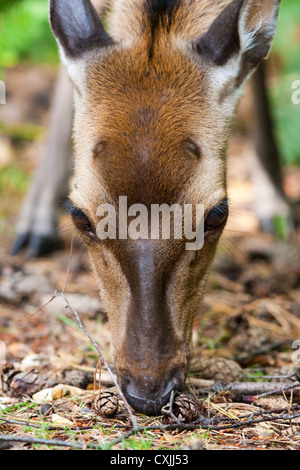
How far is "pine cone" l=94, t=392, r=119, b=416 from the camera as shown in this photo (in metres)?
4.02

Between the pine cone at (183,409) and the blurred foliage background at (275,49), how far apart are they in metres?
6.60

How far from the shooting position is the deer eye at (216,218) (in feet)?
14.6

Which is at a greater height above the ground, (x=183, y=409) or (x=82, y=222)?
(x=82, y=222)

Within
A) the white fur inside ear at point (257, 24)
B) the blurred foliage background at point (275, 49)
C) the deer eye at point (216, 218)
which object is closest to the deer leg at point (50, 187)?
the blurred foliage background at point (275, 49)

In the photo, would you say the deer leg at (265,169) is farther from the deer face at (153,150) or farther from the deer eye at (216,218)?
the deer eye at (216,218)

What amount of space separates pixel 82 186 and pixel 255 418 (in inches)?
77.9

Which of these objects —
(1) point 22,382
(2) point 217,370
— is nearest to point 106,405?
(1) point 22,382

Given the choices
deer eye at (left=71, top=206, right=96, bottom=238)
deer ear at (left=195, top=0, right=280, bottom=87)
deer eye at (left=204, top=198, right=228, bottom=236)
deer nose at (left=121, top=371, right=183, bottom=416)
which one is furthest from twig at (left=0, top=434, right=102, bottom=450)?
deer ear at (left=195, top=0, right=280, bottom=87)

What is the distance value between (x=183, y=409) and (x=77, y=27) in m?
3.07

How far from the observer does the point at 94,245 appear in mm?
4629

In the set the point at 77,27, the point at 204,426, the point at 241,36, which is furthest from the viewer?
the point at 77,27

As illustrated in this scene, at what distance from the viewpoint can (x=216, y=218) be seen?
177 inches

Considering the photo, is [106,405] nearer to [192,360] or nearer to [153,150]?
[192,360]

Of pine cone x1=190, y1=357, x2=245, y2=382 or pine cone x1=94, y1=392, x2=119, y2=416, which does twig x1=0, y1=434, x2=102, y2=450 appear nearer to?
pine cone x1=94, y1=392, x2=119, y2=416
